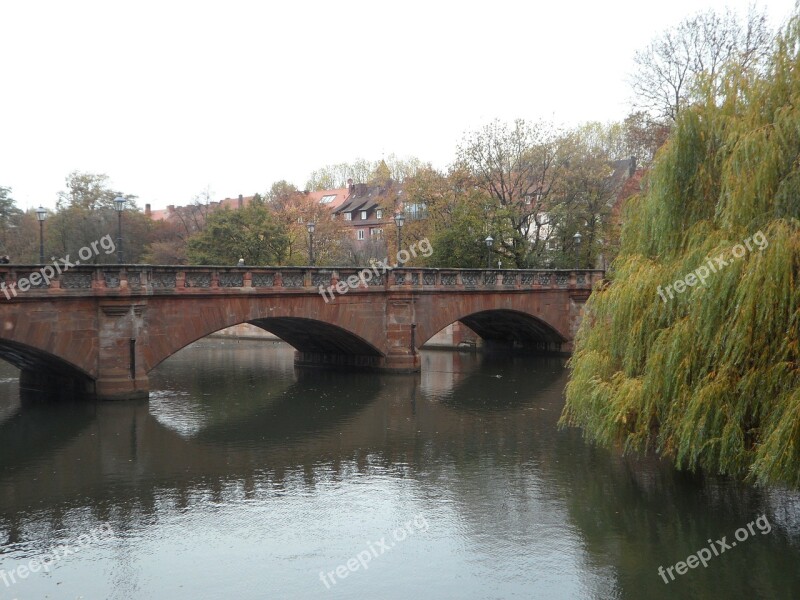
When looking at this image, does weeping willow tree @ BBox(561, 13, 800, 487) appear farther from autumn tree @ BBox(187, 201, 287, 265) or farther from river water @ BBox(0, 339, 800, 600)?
autumn tree @ BBox(187, 201, 287, 265)

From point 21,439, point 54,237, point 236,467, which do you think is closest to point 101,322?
point 21,439

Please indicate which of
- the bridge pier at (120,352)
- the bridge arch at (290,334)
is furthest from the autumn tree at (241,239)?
the bridge pier at (120,352)

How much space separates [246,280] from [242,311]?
3.12 ft

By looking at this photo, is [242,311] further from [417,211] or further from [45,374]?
[417,211]

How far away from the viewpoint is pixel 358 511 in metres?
13.8

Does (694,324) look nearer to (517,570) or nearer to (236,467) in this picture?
(517,570)

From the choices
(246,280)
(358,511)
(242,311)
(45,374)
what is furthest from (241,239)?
(358,511)

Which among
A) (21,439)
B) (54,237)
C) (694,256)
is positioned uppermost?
(54,237)

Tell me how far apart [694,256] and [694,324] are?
1.03 m

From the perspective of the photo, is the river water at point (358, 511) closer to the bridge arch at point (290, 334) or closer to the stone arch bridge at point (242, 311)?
the stone arch bridge at point (242, 311)

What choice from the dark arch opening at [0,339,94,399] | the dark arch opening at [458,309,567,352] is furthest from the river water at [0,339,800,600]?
the dark arch opening at [458,309,567,352]

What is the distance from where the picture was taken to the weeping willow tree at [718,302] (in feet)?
35.5

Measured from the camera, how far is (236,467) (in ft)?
55.4

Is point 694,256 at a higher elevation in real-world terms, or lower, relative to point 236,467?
higher
